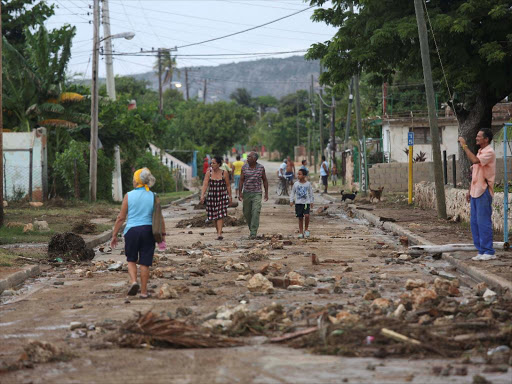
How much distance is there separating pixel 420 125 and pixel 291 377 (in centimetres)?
4838

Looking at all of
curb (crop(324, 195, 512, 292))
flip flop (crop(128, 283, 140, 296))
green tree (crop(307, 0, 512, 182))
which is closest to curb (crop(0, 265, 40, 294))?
flip flop (crop(128, 283, 140, 296))

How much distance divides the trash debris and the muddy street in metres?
0.03

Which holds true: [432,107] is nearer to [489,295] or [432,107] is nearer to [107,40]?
[489,295]

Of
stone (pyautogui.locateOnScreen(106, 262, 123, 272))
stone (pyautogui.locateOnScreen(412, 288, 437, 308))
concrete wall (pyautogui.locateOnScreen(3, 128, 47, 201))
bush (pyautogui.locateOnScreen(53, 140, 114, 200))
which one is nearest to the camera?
stone (pyautogui.locateOnScreen(412, 288, 437, 308))

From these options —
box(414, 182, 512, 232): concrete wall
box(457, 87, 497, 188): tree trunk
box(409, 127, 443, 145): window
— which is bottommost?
box(414, 182, 512, 232): concrete wall

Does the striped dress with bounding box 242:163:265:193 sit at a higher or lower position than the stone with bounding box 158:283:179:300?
higher

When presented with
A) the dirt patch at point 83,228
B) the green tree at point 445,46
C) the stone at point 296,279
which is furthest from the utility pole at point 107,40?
the stone at point 296,279

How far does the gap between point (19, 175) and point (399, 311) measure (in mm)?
25235

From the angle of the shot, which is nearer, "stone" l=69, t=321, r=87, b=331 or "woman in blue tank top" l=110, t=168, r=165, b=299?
"stone" l=69, t=321, r=87, b=331

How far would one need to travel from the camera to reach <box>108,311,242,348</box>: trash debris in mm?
7223

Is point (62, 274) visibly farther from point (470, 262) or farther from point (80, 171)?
point (80, 171)

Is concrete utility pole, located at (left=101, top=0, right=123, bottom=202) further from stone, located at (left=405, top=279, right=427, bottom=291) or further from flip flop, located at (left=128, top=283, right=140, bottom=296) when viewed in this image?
stone, located at (left=405, top=279, right=427, bottom=291)

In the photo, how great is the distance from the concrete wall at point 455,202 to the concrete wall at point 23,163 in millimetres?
14193

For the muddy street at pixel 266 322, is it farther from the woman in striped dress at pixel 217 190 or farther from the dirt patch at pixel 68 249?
the woman in striped dress at pixel 217 190
